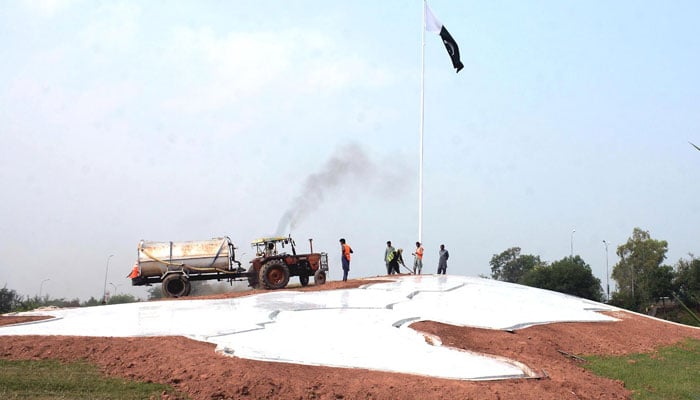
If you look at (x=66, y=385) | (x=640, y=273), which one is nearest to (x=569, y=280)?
(x=640, y=273)

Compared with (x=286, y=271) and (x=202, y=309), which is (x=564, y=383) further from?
(x=286, y=271)

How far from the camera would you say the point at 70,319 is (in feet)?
48.2

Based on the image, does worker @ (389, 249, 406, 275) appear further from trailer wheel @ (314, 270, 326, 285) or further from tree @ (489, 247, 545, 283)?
tree @ (489, 247, 545, 283)

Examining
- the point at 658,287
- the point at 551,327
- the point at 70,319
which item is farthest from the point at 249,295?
the point at 658,287

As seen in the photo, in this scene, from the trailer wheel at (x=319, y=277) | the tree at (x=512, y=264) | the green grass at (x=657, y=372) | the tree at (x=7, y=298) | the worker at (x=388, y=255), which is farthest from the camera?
the tree at (x=512, y=264)

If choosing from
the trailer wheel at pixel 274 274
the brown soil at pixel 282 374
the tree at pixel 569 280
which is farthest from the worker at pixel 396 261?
the tree at pixel 569 280

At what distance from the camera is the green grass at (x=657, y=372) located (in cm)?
1153

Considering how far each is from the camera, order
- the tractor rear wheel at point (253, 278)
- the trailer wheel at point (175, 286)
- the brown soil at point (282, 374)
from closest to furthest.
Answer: the brown soil at point (282, 374)
the trailer wheel at point (175, 286)
the tractor rear wheel at point (253, 278)

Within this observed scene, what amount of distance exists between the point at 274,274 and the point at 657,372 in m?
12.5

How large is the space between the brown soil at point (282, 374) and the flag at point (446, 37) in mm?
22488

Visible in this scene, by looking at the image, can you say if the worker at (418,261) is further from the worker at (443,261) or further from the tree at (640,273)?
the tree at (640,273)

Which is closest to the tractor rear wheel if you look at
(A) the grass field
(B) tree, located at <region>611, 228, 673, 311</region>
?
(A) the grass field

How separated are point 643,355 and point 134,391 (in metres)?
12.2

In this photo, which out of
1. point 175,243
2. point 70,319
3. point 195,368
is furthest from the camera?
point 175,243
